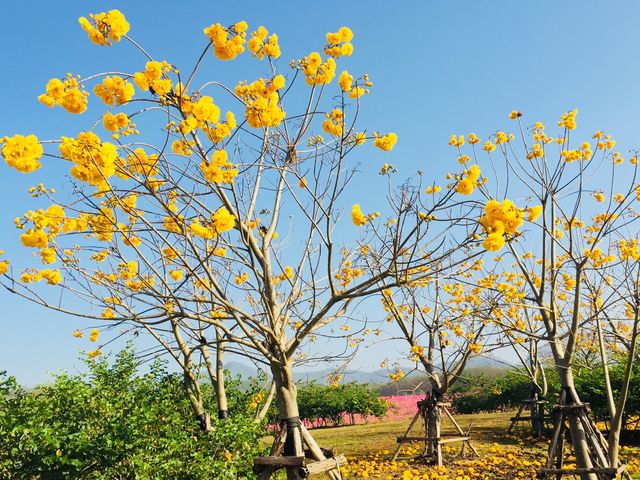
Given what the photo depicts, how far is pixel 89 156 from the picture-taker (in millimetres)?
2857

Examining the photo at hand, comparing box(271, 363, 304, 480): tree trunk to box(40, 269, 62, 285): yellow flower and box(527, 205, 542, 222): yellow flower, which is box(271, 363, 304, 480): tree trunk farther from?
box(527, 205, 542, 222): yellow flower

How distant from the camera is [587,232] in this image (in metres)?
7.07

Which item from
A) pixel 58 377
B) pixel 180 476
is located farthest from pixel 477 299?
pixel 58 377

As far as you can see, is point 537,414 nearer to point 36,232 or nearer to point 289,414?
point 289,414

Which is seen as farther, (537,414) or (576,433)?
(537,414)

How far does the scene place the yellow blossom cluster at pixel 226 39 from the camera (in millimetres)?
3422

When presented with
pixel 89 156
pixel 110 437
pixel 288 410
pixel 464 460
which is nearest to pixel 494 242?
pixel 288 410

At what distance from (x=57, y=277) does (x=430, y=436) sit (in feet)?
22.8

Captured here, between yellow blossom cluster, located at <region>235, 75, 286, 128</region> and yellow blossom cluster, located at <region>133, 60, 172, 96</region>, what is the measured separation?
1.98 feet

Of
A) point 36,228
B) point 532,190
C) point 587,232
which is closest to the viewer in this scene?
point 36,228

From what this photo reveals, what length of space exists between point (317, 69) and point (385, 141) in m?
0.80

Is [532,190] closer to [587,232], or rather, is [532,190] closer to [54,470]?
[587,232]

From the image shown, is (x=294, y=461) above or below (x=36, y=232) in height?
below

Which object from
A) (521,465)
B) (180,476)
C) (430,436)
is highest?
(180,476)
